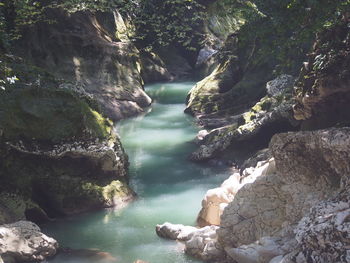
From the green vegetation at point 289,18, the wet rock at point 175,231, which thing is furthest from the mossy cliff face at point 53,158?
the green vegetation at point 289,18

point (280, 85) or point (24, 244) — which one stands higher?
point (280, 85)

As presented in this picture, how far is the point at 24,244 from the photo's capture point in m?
10.3

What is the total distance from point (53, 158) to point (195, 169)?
5.72 m

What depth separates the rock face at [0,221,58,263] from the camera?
9977mm

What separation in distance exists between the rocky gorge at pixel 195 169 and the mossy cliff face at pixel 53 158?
0.11 feet

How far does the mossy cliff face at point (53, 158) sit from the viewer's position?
513 inches

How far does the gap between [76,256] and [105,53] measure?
19.4 m

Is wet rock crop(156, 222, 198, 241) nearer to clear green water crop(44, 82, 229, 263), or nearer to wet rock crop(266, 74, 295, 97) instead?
clear green water crop(44, 82, 229, 263)

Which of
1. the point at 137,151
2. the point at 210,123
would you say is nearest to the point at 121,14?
→ the point at 210,123

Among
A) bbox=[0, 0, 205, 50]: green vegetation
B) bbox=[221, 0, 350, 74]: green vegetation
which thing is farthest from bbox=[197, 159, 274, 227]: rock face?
bbox=[0, 0, 205, 50]: green vegetation

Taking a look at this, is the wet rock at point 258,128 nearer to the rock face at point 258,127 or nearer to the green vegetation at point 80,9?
the rock face at point 258,127

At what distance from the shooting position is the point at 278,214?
390 inches

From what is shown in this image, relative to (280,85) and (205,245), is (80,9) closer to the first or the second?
(280,85)

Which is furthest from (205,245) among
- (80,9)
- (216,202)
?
(80,9)
